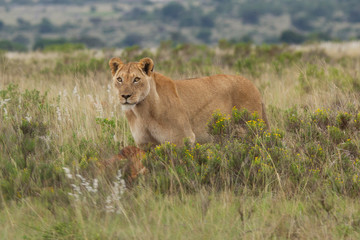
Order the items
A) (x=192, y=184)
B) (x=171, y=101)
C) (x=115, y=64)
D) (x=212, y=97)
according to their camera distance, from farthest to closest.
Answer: (x=212, y=97) → (x=171, y=101) → (x=115, y=64) → (x=192, y=184)

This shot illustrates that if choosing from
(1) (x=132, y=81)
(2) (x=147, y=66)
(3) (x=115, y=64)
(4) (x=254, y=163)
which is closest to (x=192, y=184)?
(4) (x=254, y=163)

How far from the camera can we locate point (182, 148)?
17.6ft

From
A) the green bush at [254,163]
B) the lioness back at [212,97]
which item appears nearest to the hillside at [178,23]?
the lioness back at [212,97]

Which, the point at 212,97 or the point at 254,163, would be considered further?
the point at 212,97

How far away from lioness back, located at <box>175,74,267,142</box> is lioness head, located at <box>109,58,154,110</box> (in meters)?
0.80

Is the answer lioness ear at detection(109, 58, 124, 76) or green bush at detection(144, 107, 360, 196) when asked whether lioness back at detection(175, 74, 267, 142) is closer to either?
green bush at detection(144, 107, 360, 196)

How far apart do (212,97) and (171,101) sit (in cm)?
80

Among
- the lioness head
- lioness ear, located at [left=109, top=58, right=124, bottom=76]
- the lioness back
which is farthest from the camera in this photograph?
the lioness back

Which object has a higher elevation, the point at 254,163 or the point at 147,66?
the point at 147,66

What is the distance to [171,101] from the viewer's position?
6.04 m

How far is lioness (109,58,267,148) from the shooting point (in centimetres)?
562

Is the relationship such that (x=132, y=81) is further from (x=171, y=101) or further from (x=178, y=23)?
(x=178, y=23)

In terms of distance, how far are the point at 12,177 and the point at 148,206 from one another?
1362 millimetres

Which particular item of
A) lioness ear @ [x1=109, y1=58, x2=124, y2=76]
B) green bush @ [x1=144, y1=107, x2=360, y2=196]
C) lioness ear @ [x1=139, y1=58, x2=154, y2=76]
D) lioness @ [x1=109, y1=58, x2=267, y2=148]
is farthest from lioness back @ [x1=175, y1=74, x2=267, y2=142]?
lioness ear @ [x1=109, y1=58, x2=124, y2=76]
